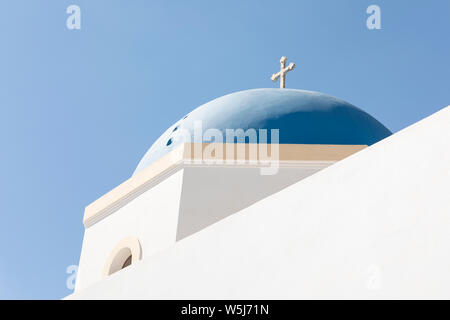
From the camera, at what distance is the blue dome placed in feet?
20.4

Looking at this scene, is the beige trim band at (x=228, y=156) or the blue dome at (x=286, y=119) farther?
the blue dome at (x=286, y=119)

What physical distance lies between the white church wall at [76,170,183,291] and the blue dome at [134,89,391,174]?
2.00ft

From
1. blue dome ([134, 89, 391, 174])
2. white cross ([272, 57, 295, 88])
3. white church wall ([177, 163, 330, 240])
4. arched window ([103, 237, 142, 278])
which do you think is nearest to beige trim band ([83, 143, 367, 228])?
white church wall ([177, 163, 330, 240])

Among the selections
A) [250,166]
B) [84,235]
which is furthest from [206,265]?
[84,235]

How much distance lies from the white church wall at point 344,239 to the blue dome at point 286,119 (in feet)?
9.76

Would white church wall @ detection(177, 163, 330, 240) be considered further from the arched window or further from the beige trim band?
the arched window

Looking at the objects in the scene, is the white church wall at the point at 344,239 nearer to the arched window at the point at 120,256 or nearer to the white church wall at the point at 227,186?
the white church wall at the point at 227,186

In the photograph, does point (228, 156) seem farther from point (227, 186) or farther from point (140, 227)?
point (140, 227)

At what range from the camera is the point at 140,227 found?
19.9 ft

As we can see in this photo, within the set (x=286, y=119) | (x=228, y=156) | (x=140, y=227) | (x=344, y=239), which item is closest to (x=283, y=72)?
(x=286, y=119)

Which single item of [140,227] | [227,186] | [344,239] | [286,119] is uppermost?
[286,119]

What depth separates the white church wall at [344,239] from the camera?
2.10 m

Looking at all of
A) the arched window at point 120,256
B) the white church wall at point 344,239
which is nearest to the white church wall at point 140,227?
the arched window at point 120,256

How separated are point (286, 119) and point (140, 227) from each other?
5.64ft
